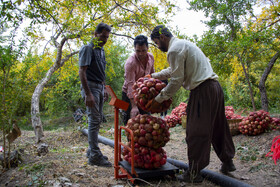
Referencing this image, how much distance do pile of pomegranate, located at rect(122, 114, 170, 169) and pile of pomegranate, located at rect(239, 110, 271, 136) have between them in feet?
10.3

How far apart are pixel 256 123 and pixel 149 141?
134 inches

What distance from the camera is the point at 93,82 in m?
3.55

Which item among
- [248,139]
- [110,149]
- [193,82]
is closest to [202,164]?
[193,82]

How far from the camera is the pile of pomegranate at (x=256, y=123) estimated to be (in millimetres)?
5016

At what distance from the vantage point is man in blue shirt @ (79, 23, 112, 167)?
3322 mm

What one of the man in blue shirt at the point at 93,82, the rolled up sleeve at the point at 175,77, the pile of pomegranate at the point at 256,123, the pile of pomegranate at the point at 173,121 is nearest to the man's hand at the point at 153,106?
the rolled up sleeve at the point at 175,77

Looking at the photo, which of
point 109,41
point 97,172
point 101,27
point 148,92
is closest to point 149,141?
point 148,92

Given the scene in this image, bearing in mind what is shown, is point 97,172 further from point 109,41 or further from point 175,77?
point 109,41

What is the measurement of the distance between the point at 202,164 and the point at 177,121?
596cm

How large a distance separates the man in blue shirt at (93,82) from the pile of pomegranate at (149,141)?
0.85 meters

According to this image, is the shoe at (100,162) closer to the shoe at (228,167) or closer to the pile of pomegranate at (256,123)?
the shoe at (228,167)

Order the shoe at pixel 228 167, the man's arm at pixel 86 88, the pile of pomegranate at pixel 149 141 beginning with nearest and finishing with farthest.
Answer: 1. the pile of pomegranate at pixel 149 141
2. the shoe at pixel 228 167
3. the man's arm at pixel 86 88

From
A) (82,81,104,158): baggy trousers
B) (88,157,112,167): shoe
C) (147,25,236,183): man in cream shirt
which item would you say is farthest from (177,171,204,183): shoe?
(82,81,104,158): baggy trousers

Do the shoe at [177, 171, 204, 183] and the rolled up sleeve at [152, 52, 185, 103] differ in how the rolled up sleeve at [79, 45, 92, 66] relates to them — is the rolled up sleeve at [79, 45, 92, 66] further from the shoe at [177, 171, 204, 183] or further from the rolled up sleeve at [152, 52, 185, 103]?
the shoe at [177, 171, 204, 183]
